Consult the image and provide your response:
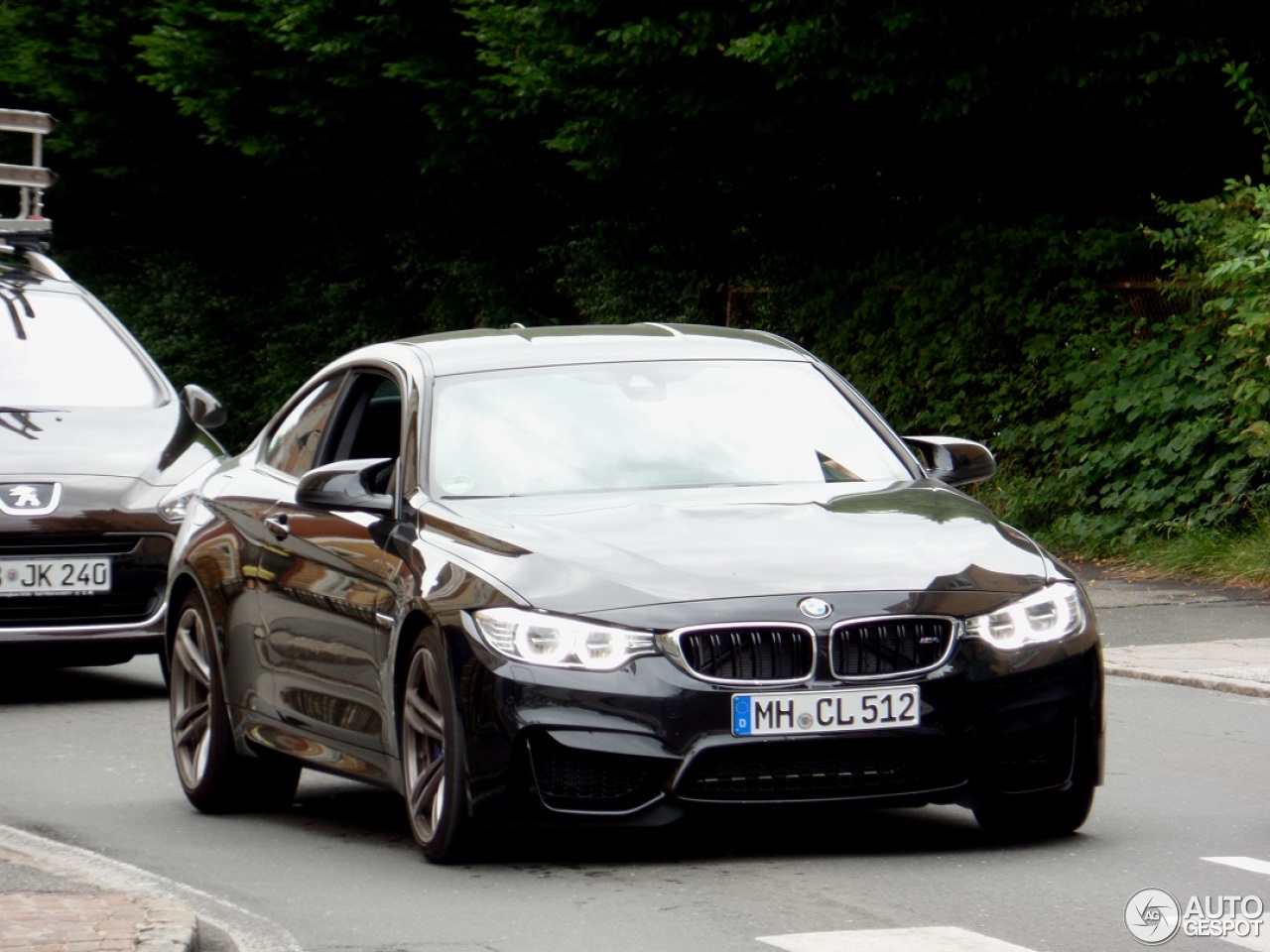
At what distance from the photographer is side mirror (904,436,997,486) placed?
8383mm

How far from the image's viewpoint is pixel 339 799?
29.6 ft

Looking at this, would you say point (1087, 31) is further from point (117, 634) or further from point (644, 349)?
point (644, 349)

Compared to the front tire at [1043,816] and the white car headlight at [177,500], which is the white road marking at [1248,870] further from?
the white car headlight at [177,500]

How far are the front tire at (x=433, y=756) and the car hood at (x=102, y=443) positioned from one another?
5.06m

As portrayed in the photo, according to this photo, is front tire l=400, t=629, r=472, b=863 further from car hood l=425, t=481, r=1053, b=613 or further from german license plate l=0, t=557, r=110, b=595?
german license plate l=0, t=557, r=110, b=595

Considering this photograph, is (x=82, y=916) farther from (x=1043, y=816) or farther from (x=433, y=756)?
(x=1043, y=816)

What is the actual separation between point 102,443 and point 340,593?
4.77m

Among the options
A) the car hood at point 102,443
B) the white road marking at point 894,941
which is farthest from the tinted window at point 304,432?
the white road marking at point 894,941

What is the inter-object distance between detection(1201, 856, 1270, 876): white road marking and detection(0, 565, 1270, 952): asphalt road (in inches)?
0.4

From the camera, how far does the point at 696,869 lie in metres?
7.05

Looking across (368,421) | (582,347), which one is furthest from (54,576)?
(582,347)

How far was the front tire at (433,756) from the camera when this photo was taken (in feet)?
22.6

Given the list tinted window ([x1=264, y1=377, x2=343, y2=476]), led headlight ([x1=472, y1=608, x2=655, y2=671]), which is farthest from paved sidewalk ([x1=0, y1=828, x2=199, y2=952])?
tinted window ([x1=264, y1=377, x2=343, y2=476])

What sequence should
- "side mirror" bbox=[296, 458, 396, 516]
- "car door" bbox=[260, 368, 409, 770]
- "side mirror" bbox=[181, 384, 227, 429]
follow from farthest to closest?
"side mirror" bbox=[181, 384, 227, 429]
"side mirror" bbox=[296, 458, 396, 516]
"car door" bbox=[260, 368, 409, 770]
